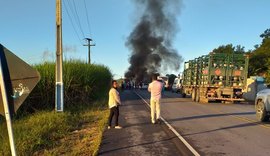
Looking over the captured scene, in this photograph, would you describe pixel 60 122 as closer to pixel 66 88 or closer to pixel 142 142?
pixel 142 142

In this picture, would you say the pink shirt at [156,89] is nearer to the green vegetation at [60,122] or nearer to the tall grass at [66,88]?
the green vegetation at [60,122]

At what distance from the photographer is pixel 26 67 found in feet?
18.2

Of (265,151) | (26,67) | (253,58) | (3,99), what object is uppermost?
(253,58)

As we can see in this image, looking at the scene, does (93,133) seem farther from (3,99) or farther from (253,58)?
(253,58)

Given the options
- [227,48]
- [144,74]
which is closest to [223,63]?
[144,74]

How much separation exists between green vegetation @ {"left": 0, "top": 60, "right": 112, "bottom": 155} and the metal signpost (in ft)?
11.6

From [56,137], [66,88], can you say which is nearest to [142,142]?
[56,137]

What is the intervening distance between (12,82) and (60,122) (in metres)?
8.15

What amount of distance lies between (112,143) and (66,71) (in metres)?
11.1

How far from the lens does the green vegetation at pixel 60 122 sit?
9477 mm

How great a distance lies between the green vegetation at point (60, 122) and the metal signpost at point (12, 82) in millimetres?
3522

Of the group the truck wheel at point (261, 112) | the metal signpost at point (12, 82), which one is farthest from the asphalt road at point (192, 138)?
the metal signpost at point (12, 82)

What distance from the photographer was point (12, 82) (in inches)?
213

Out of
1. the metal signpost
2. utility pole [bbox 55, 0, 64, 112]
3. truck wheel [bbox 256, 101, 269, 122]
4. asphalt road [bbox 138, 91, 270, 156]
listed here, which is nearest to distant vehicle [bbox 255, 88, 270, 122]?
truck wheel [bbox 256, 101, 269, 122]
